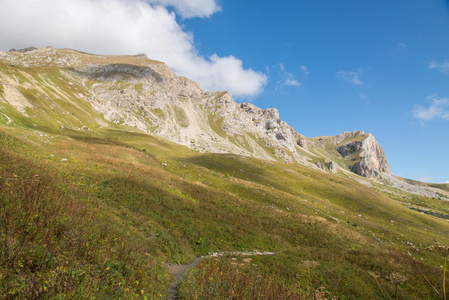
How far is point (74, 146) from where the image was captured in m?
36.8

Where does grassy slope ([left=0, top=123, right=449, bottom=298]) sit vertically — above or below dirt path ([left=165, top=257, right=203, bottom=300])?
above

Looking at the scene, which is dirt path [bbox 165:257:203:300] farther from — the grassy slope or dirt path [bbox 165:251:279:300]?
the grassy slope

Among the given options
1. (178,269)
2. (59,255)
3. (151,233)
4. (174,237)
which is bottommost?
(178,269)

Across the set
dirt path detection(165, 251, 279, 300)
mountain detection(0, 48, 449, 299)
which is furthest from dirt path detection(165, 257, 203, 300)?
mountain detection(0, 48, 449, 299)

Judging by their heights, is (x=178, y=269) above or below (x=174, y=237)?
below

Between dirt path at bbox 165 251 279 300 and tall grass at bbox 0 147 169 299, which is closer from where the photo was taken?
tall grass at bbox 0 147 169 299

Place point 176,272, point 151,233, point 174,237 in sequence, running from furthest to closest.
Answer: point 174,237, point 151,233, point 176,272

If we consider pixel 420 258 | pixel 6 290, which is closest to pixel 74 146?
pixel 6 290

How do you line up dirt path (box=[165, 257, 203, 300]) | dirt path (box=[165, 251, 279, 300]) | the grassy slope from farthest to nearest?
1. dirt path (box=[165, 251, 279, 300])
2. dirt path (box=[165, 257, 203, 300])
3. the grassy slope

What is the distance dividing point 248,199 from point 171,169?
17.2m

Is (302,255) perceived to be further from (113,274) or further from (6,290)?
(6,290)

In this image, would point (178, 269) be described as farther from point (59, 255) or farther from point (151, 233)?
point (59, 255)

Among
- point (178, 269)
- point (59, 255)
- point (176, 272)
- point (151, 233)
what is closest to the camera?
point (59, 255)

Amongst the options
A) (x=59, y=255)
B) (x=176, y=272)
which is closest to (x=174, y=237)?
(x=176, y=272)
